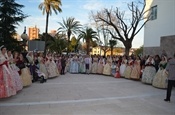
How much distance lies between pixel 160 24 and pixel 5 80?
19189 mm

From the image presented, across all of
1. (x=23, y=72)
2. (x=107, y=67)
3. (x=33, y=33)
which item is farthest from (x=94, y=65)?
(x=33, y=33)

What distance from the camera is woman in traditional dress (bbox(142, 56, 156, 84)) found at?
14109mm

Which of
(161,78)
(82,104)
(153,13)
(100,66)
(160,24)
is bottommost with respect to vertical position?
(82,104)

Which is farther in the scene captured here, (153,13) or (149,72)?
(153,13)

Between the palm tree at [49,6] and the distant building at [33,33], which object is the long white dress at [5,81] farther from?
the distant building at [33,33]

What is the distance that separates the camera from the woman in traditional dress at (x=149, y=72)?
46.3ft

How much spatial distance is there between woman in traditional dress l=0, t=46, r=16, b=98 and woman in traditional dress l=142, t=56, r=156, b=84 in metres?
8.01

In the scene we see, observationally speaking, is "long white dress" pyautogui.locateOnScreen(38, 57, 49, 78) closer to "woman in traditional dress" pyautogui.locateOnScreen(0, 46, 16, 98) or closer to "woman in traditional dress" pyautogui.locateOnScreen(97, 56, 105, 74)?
"woman in traditional dress" pyautogui.locateOnScreen(0, 46, 16, 98)

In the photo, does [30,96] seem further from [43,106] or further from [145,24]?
[145,24]

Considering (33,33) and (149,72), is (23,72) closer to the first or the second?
(149,72)

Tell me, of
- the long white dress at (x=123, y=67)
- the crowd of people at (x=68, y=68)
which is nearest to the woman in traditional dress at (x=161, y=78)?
the crowd of people at (x=68, y=68)

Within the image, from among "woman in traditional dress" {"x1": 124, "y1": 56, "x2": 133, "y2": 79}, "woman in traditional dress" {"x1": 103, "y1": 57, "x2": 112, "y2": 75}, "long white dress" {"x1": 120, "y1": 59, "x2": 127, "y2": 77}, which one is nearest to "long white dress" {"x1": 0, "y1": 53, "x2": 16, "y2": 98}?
"woman in traditional dress" {"x1": 124, "y1": 56, "x2": 133, "y2": 79}

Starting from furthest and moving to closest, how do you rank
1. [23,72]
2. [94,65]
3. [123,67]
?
→ 1. [94,65]
2. [123,67]
3. [23,72]

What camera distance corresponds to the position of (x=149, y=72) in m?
14.2
